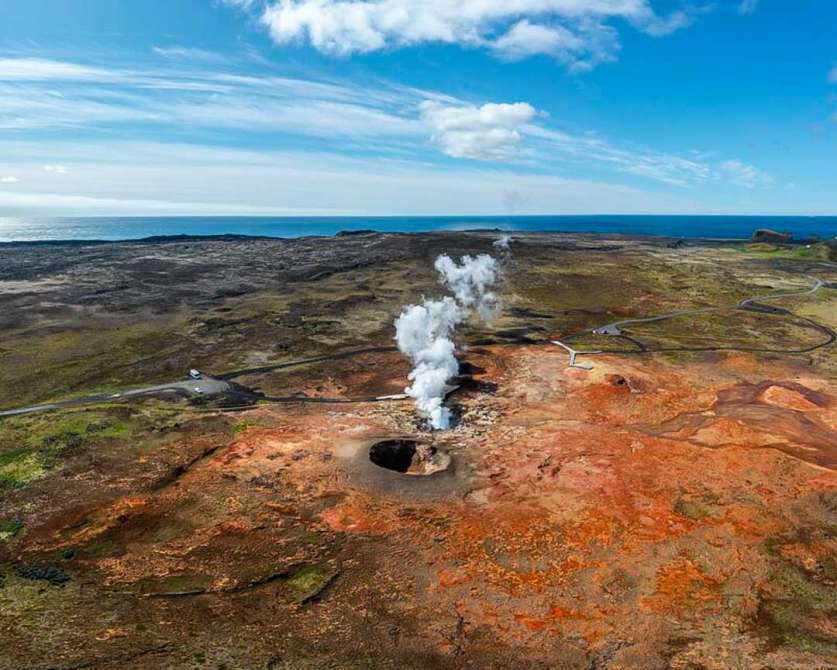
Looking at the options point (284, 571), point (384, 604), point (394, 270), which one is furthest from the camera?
point (394, 270)

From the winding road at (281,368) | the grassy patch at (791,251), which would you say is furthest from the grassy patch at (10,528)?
the grassy patch at (791,251)

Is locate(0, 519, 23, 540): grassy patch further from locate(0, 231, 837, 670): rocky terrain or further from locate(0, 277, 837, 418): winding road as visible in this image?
locate(0, 277, 837, 418): winding road

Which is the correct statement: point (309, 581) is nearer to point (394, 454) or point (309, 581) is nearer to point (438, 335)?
point (394, 454)

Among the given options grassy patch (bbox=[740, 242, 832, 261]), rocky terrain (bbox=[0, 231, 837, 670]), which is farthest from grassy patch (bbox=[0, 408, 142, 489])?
grassy patch (bbox=[740, 242, 832, 261])

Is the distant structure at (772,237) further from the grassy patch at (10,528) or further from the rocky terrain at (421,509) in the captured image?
the grassy patch at (10,528)

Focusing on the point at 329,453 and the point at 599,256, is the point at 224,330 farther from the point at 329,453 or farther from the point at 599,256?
the point at 599,256

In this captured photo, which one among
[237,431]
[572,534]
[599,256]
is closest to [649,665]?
[572,534]
